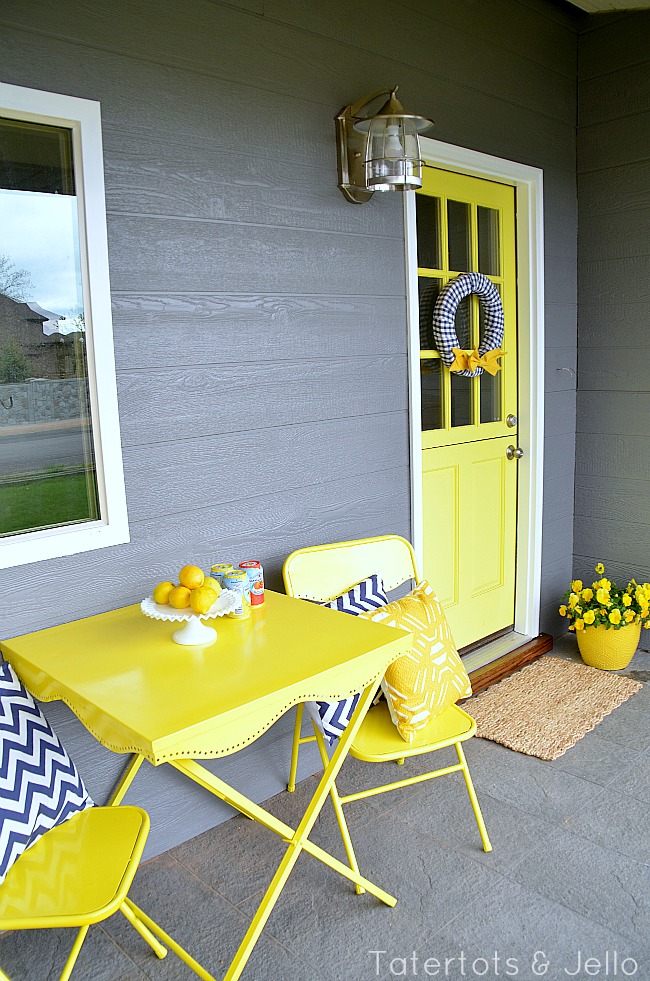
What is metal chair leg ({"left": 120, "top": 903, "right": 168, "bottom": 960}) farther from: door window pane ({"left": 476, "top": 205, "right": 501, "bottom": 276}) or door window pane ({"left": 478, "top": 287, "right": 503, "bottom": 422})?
door window pane ({"left": 476, "top": 205, "right": 501, "bottom": 276})

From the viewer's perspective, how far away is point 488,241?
3576 mm

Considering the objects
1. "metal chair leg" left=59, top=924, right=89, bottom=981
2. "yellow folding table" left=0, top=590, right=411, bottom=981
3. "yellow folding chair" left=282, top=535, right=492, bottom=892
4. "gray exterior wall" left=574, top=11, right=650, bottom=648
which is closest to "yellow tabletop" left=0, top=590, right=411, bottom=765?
"yellow folding table" left=0, top=590, right=411, bottom=981

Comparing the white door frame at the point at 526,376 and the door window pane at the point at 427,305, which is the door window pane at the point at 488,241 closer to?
the white door frame at the point at 526,376

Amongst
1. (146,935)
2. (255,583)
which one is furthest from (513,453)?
(146,935)

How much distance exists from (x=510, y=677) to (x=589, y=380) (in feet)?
4.88

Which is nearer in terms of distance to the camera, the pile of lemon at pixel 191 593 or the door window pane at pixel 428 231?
the pile of lemon at pixel 191 593

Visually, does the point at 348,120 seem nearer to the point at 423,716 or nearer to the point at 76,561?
the point at 76,561

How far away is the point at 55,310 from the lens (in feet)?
6.87

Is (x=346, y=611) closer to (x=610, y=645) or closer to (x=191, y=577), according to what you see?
(x=191, y=577)

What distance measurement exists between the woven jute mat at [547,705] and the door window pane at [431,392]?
1148mm

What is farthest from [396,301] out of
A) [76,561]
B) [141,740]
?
[141,740]

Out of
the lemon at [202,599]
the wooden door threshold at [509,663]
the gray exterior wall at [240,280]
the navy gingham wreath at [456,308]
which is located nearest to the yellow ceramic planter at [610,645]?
the wooden door threshold at [509,663]

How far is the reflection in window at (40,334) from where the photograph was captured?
2010mm

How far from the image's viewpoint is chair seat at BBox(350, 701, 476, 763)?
2186 mm
